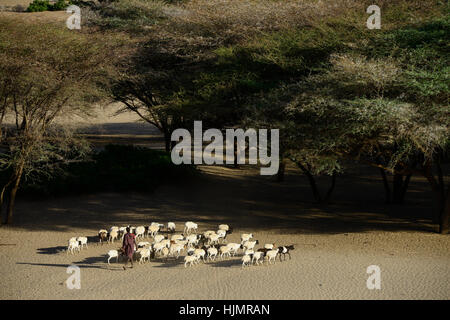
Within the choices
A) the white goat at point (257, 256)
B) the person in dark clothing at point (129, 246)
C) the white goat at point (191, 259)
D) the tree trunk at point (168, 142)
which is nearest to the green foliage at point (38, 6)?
the tree trunk at point (168, 142)

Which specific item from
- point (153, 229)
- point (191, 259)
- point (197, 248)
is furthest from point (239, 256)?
point (153, 229)

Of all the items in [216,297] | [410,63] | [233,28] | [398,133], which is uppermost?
[233,28]

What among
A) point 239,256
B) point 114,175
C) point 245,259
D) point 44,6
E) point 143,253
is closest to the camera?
point 245,259

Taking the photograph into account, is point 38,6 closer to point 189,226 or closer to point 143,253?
point 189,226

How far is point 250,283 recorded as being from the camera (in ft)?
46.9

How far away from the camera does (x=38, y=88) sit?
69.4 feet

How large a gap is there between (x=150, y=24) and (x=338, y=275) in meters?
25.4

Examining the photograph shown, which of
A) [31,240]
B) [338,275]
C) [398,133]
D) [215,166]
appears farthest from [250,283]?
[215,166]

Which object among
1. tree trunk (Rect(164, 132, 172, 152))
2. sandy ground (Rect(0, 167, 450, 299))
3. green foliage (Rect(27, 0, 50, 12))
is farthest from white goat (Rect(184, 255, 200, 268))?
green foliage (Rect(27, 0, 50, 12))

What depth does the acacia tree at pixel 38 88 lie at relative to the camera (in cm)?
2077

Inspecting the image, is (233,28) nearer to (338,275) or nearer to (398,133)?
(398,133)

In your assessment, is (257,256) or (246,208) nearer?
(257,256)

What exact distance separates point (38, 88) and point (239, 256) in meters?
10.3

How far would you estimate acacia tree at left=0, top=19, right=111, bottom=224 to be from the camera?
68.1ft
